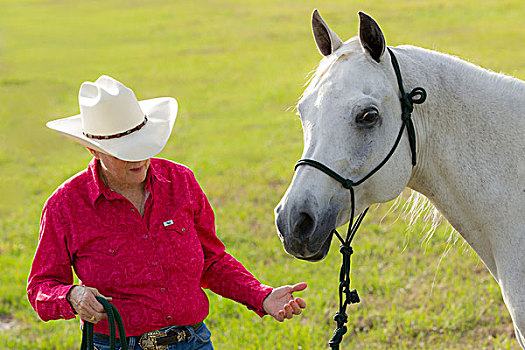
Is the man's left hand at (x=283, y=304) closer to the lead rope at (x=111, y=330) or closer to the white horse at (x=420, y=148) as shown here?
the white horse at (x=420, y=148)

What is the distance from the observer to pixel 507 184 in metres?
2.61

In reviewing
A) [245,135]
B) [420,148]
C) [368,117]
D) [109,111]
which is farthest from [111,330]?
[245,135]

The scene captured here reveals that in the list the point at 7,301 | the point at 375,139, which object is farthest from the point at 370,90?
the point at 7,301

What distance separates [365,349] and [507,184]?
7.26 feet

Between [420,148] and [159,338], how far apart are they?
142cm

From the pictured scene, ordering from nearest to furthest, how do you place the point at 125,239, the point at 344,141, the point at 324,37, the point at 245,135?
the point at 344,141 → the point at 125,239 → the point at 324,37 → the point at 245,135

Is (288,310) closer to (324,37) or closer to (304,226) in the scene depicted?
(304,226)

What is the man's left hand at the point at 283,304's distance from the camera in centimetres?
264

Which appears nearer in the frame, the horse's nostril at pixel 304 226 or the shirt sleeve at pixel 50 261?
the horse's nostril at pixel 304 226

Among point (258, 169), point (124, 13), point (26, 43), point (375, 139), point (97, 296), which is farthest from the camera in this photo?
point (124, 13)

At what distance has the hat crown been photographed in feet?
8.34

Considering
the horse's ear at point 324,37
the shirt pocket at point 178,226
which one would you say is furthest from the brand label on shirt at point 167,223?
the horse's ear at point 324,37

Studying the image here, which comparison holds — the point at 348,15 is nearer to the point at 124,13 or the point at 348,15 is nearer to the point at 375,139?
the point at 124,13

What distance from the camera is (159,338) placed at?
2.58 metres
